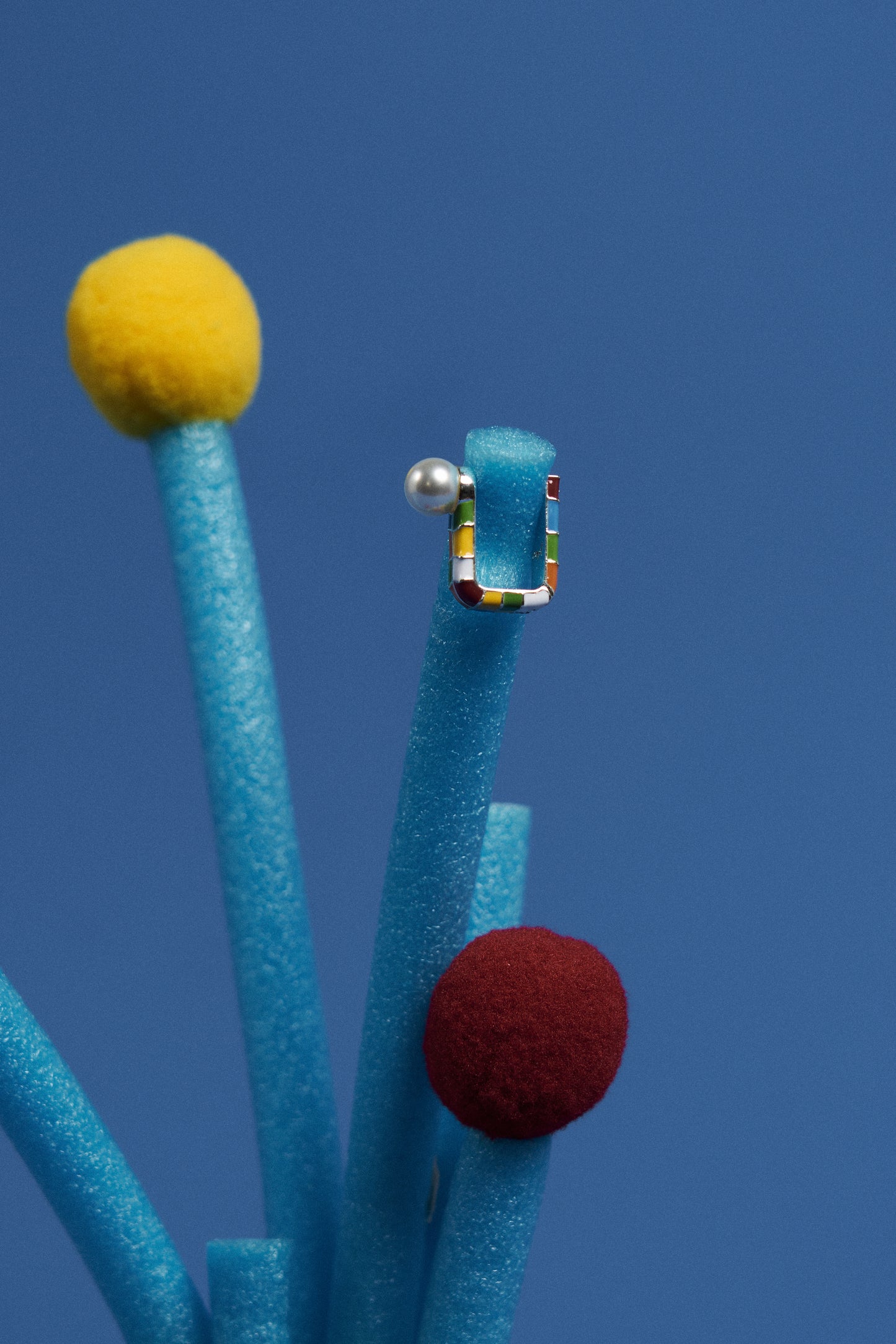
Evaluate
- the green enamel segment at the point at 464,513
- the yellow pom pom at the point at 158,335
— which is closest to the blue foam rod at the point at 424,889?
the green enamel segment at the point at 464,513

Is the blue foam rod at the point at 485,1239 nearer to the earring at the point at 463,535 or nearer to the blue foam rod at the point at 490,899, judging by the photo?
the blue foam rod at the point at 490,899

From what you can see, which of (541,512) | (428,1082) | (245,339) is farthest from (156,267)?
(428,1082)

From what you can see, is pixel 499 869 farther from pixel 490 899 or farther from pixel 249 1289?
pixel 249 1289

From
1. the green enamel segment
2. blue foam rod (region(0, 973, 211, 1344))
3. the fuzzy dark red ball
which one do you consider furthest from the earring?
blue foam rod (region(0, 973, 211, 1344))

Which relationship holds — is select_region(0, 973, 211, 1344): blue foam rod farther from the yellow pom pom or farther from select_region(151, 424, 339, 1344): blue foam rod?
the yellow pom pom

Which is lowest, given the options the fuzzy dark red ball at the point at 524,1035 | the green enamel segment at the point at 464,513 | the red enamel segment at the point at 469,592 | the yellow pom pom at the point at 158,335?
the fuzzy dark red ball at the point at 524,1035

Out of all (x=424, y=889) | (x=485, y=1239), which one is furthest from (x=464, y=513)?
(x=485, y=1239)

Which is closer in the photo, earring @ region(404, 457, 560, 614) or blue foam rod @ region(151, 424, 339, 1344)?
earring @ region(404, 457, 560, 614)
